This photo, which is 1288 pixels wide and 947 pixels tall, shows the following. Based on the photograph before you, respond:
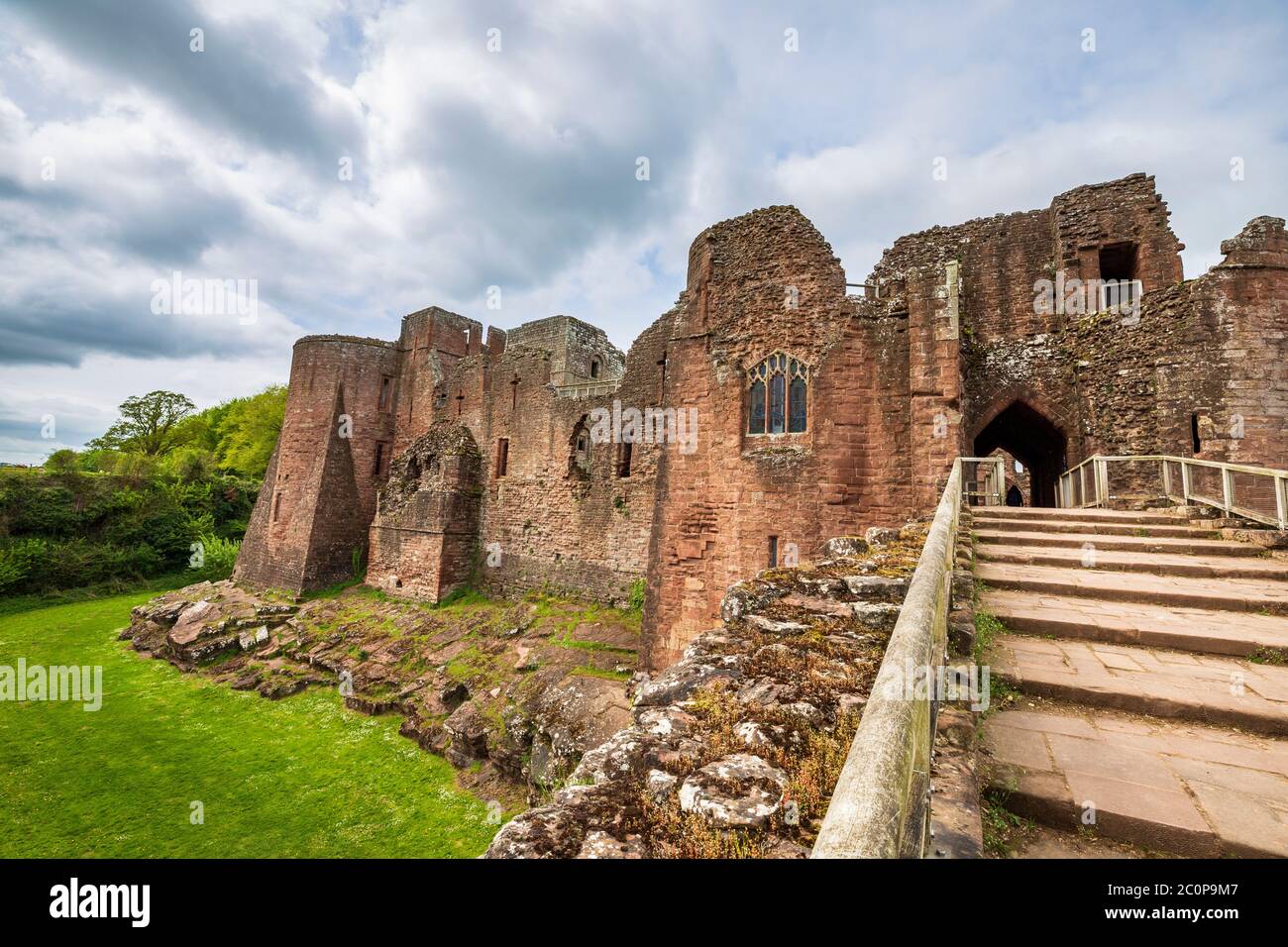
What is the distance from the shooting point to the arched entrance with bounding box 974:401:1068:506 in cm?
1377

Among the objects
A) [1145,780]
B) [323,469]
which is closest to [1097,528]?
[1145,780]

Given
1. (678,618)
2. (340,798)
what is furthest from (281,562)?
(678,618)

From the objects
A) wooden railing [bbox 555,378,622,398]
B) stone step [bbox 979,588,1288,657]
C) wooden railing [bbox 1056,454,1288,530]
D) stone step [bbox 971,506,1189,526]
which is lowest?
stone step [bbox 979,588,1288,657]

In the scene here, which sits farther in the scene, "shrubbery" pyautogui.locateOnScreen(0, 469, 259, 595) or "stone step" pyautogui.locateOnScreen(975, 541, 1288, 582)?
"shrubbery" pyautogui.locateOnScreen(0, 469, 259, 595)

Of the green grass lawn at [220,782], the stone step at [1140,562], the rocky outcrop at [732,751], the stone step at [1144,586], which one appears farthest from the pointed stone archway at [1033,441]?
the green grass lawn at [220,782]

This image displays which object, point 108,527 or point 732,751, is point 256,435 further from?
point 732,751

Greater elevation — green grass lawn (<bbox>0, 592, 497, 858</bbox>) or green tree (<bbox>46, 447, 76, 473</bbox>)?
green tree (<bbox>46, 447, 76, 473</bbox>)

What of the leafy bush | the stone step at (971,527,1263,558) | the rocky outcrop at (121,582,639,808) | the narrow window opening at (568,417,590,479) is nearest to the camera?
the stone step at (971,527,1263,558)

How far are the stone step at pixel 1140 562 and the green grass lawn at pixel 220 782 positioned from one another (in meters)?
9.12

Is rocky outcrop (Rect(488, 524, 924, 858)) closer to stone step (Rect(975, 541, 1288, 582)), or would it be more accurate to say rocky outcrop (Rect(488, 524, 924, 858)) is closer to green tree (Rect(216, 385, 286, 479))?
stone step (Rect(975, 541, 1288, 582))

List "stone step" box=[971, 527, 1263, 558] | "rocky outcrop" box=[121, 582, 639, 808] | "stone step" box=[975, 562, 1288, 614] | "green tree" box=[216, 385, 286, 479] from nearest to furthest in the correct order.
A: "stone step" box=[975, 562, 1288, 614] → "stone step" box=[971, 527, 1263, 558] → "rocky outcrop" box=[121, 582, 639, 808] → "green tree" box=[216, 385, 286, 479]

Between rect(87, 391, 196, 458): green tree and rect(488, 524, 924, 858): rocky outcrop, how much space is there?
57681 mm

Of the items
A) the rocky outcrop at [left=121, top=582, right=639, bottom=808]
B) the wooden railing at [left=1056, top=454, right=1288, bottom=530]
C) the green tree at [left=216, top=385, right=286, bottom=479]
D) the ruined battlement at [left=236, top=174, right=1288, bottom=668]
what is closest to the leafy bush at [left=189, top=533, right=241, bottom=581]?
the rocky outcrop at [left=121, top=582, right=639, bottom=808]
